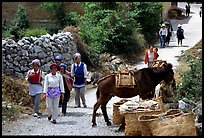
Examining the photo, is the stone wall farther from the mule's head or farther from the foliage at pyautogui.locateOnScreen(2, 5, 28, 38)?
the foliage at pyautogui.locateOnScreen(2, 5, 28, 38)

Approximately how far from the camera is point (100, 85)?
12.8m

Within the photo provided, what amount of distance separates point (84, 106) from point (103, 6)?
1414 cm

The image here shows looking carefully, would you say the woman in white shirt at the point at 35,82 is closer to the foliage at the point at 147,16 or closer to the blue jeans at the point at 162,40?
the blue jeans at the point at 162,40

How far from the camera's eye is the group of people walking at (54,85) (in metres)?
12.9

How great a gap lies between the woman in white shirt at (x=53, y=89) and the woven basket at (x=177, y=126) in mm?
3353

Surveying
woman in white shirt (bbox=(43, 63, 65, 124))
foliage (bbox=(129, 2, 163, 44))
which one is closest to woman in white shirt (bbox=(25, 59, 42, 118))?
woman in white shirt (bbox=(43, 63, 65, 124))

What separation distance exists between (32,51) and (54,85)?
24.6 ft

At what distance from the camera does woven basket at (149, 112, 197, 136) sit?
33.6 ft

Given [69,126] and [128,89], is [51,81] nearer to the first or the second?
[69,126]

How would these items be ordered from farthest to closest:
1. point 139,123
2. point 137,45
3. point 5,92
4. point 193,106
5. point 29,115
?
point 137,45 → point 5,92 → point 29,115 → point 193,106 → point 139,123

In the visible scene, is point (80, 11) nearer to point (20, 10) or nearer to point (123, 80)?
point (20, 10)

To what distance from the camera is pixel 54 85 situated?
42.1 feet

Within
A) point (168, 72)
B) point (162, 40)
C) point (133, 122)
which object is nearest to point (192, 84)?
point (168, 72)

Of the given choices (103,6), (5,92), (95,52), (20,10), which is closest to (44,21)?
(20,10)
